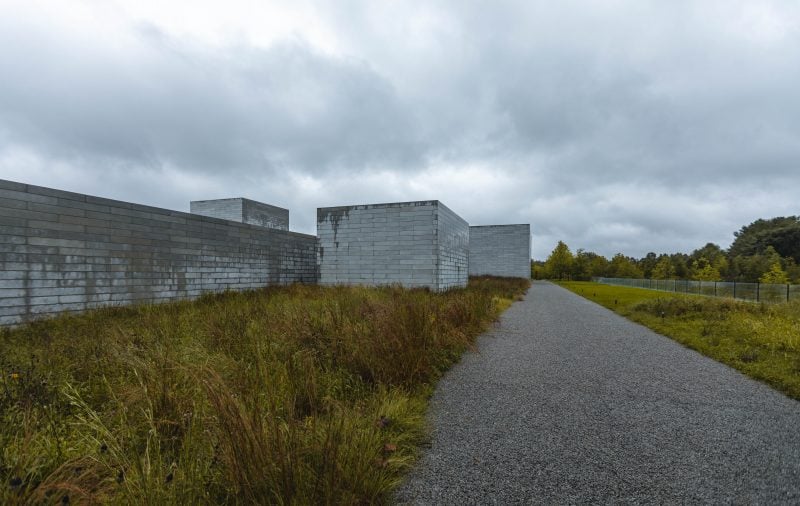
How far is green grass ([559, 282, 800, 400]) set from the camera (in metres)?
4.96

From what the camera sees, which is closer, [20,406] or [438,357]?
[20,406]

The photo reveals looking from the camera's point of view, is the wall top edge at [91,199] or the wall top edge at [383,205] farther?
the wall top edge at [383,205]

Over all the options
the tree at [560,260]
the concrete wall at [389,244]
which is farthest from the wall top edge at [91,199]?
the tree at [560,260]

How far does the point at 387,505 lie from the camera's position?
216cm

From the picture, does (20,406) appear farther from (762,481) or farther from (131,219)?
(131,219)

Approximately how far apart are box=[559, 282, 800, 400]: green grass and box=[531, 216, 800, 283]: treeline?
34.3 m

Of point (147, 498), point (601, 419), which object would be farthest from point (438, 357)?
point (147, 498)

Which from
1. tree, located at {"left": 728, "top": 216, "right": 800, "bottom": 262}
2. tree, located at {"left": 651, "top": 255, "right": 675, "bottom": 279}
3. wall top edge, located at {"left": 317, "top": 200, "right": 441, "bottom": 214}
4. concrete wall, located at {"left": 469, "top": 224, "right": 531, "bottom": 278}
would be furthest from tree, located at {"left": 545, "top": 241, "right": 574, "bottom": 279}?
wall top edge, located at {"left": 317, "top": 200, "right": 441, "bottom": 214}

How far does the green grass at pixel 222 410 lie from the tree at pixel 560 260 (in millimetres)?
52409

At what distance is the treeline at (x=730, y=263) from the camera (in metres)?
41.3

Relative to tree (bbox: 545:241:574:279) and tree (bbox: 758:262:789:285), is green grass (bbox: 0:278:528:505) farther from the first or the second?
tree (bbox: 545:241:574:279)

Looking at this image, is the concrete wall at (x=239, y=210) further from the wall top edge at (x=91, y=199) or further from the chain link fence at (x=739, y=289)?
the chain link fence at (x=739, y=289)

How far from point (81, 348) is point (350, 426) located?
168 inches

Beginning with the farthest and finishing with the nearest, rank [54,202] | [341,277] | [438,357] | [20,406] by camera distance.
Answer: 1. [341,277]
2. [54,202]
3. [438,357]
4. [20,406]
